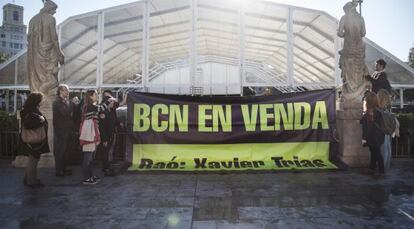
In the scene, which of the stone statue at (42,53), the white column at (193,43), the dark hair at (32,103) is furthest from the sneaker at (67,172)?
the white column at (193,43)

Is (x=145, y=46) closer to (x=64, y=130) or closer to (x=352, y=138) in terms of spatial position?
(x=64, y=130)

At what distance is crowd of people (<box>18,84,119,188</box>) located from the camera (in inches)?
253

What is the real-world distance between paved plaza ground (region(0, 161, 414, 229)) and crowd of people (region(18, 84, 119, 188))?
317 millimetres

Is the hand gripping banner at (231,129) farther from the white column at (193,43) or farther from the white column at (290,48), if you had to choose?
the white column at (193,43)

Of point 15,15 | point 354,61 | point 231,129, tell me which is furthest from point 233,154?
point 15,15

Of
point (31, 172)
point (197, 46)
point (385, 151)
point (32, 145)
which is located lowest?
point (31, 172)

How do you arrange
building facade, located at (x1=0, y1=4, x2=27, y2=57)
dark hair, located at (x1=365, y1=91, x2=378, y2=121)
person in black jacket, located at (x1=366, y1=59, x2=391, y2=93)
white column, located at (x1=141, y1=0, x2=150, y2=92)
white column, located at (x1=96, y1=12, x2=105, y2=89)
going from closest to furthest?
dark hair, located at (x1=365, y1=91, x2=378, y2=121)
person in black jacket, located at (x1=366, y1=59, x2=391, y2=93)
white column, located at (x1=141, y1=0, x2=150, y2=92)
white column, located at (x1=96, y1=12, x2=105, y2=89)
building facade, located at (x1=0, y1=4, x2=27, y2=57)

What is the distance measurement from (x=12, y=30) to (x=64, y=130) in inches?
5705

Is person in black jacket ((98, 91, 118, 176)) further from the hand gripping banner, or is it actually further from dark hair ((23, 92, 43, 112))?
dark hair ((23, 92, 43, 112))

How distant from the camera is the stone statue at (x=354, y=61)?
27.3 feet

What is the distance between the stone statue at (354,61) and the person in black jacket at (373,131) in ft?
2.90

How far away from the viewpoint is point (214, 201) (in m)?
5.39

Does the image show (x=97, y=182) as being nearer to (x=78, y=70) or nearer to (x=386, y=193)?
(x=386, y=193)

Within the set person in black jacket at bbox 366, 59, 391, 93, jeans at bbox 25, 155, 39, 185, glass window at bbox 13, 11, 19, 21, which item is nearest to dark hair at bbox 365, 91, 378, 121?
person in black jacket at bbox 366, 59, 391, 93
